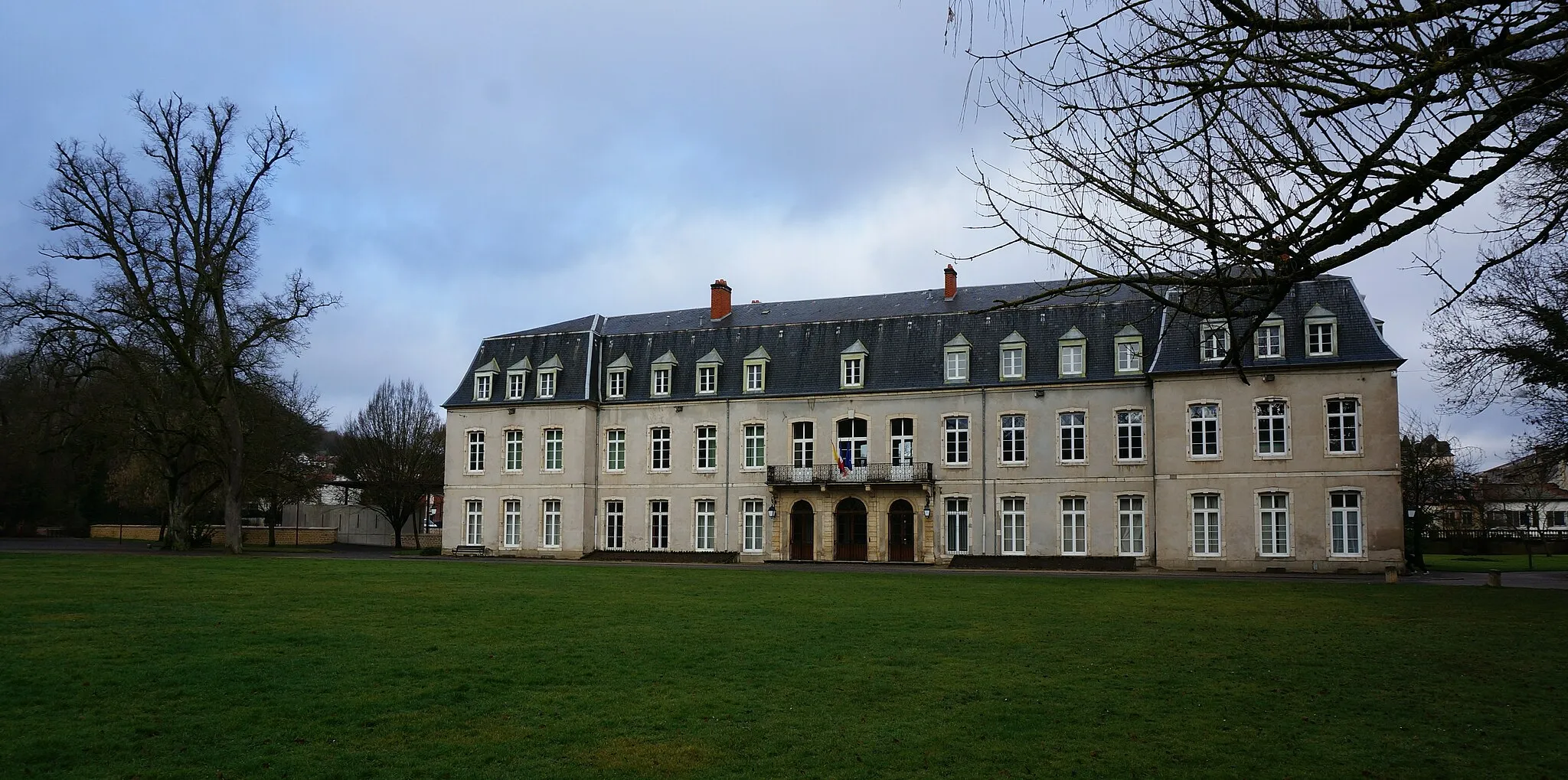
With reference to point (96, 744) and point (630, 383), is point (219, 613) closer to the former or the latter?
point (96, 744)

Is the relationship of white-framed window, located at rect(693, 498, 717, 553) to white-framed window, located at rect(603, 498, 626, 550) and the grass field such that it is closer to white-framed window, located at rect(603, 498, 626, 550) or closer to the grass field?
white-framed window, located at rect(603, 498, 626, 550)

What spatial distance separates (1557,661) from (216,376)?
128 ft

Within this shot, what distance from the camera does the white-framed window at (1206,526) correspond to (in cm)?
3512

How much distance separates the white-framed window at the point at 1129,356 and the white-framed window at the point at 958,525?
23.1 feet

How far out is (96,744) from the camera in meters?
8.06

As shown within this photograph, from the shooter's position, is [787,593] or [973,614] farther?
[787,593]

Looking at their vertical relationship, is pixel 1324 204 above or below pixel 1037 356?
below

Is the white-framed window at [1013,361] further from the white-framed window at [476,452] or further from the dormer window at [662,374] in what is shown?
the white-framed window at [476,452]

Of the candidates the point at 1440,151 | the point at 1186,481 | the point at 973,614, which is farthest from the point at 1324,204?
the point at 1186,481

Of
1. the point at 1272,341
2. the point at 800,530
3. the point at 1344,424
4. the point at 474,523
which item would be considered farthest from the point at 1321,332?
the point at 474,523

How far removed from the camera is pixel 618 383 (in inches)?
1790

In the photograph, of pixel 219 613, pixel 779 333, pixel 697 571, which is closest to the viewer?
pixel 219 613

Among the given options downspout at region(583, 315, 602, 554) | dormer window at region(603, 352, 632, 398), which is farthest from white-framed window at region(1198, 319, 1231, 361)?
downspout at region(583, 315, 602, 554)

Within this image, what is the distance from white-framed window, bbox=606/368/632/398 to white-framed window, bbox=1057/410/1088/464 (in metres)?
17.3
